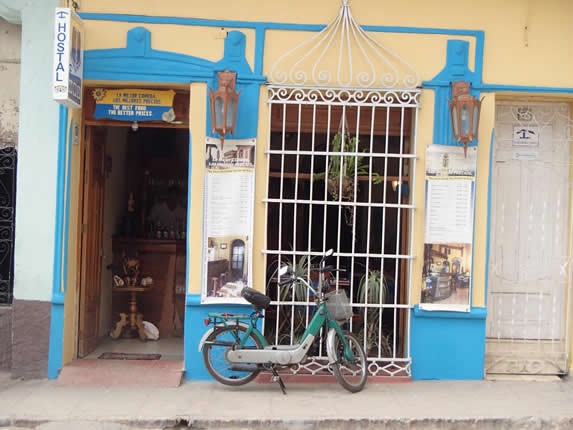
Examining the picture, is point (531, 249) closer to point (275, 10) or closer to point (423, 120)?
point (423, 120)

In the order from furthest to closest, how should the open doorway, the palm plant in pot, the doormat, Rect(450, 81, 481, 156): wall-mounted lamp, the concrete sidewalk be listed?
the open doorway → the doormat → the palm plant in pot → Rect(450, 81, 481, 156): wall-mounted lamp → the concrete sidewalk

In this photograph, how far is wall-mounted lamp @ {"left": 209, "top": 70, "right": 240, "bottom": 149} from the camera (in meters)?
6.39

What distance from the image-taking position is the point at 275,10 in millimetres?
6816

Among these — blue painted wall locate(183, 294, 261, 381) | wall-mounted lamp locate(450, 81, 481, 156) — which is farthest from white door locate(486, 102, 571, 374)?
blue painted wall locate(183, 294, 261, 381)

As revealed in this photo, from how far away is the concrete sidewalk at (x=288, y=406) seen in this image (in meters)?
5.62

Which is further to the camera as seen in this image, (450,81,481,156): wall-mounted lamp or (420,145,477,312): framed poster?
(420,145,477,312): framed poster

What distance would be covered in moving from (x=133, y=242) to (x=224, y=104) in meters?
3.11

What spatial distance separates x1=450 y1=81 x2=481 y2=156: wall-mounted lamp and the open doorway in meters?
Answer: 3.62

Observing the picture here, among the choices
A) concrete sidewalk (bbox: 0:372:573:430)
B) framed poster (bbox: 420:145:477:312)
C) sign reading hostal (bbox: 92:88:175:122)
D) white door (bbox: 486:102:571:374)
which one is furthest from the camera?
white door (bbox: 486:102:571:374)

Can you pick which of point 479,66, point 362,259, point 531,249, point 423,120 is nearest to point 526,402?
point 531,249

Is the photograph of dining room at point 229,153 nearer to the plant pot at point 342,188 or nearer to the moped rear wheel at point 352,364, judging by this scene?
the plant pot at point 342,188

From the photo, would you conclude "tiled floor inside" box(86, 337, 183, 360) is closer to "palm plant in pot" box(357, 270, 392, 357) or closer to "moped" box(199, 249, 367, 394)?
"moped" box(199, 249, 367, 394)

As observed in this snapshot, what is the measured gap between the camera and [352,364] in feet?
21.4

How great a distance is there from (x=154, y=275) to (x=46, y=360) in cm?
234
